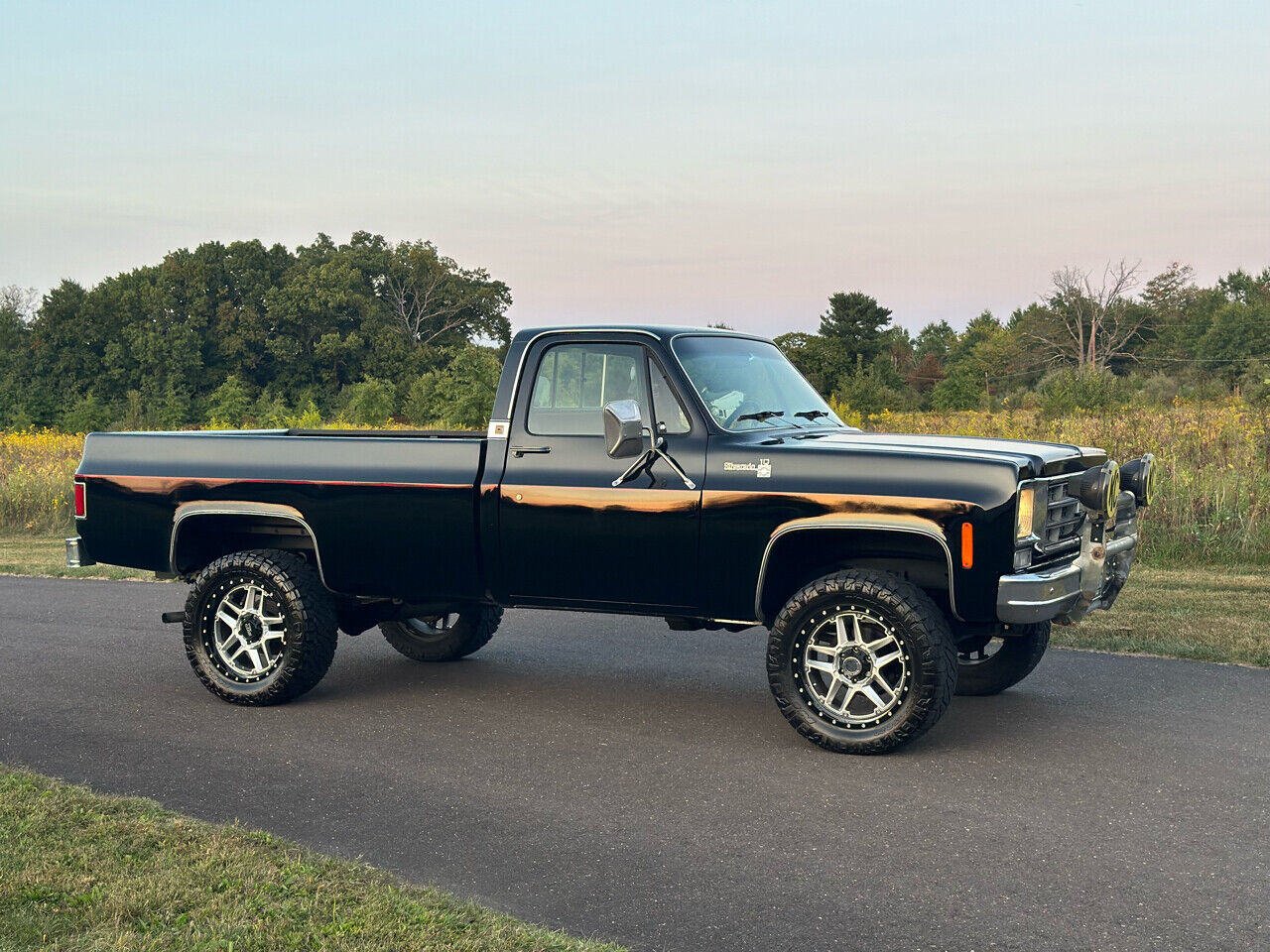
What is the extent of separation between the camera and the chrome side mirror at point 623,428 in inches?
260

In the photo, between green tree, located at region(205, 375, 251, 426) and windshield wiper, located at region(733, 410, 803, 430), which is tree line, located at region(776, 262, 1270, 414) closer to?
green tree, located at region(205, 375, 251, 426)

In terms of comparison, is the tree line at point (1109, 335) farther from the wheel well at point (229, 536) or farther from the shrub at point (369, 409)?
the wheel well at point (229, 536)

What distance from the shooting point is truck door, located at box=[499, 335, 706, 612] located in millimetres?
6957

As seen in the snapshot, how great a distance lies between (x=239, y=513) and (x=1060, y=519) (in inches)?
193

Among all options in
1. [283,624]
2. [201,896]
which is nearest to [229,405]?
[283,624]

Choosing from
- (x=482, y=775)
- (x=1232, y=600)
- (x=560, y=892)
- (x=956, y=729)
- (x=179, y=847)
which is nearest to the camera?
(x=560, y=892)

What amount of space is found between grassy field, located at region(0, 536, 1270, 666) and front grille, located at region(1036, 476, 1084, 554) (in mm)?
2543

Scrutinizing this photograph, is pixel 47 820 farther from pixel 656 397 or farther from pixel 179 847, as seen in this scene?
pixel 656 397

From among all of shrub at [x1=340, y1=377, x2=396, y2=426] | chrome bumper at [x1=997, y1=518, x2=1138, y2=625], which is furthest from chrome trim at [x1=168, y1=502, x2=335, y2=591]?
shrub at [x1=340, y1=377, x2=396, y2=426]

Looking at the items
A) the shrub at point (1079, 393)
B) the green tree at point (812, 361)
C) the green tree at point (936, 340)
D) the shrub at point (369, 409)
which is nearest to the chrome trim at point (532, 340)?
the green tree at point (812, 361)

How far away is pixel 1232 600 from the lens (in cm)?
1065

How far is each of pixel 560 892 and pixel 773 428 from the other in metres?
3.36

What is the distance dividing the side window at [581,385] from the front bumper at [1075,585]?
2321mm

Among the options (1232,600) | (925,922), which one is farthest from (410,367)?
(925,922)
